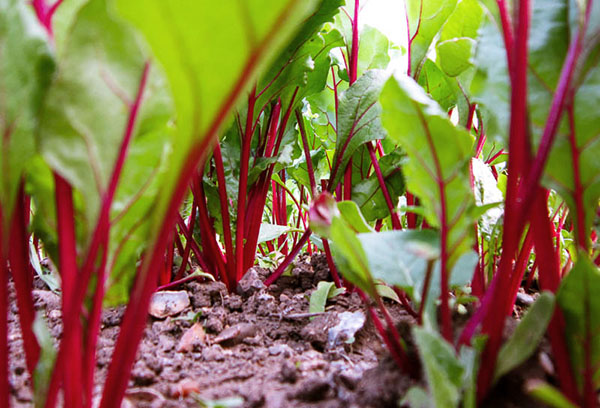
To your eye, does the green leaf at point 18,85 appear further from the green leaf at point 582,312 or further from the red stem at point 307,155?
the red stem at point 307,155

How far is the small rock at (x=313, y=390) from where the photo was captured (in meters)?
0.45

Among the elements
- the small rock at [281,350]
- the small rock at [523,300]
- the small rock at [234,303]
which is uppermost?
the small rock at [281,350]

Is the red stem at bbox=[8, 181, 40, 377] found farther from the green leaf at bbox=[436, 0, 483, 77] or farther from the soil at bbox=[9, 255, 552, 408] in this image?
the green leaf at bbox=[436, 0, 483, 77]

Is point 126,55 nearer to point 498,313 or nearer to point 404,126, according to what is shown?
point 404,126

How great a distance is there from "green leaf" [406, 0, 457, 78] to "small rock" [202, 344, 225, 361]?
700 millimetres

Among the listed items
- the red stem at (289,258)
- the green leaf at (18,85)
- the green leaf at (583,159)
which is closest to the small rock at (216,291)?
the red stem at (289,258)

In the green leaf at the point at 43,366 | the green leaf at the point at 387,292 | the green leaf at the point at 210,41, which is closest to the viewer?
the green leaf at the point at 210,41

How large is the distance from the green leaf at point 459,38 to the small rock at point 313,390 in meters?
0.51

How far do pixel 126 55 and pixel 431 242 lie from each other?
1.04 ft

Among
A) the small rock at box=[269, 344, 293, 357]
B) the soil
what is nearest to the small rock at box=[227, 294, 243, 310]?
the soil

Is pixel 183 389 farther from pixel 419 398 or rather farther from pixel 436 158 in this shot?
pixel 436 158

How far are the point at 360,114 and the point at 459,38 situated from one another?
0.90 feet

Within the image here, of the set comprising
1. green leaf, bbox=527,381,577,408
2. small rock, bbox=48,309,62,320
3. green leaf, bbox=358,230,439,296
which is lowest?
small rock, bbox=48,309,62,320

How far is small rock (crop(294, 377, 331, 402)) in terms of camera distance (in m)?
0.45
